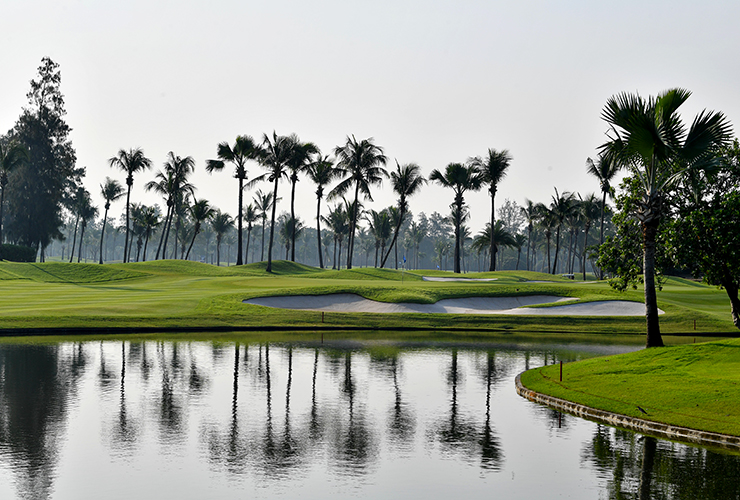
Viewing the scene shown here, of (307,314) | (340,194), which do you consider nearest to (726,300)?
(307,314)

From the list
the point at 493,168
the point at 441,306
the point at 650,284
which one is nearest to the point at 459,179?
the point at 493,168

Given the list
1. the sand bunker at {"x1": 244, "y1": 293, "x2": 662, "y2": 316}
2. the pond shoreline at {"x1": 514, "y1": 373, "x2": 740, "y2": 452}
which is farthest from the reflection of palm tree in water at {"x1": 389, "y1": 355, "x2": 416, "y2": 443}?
the sand bunker at {"x1": 244, "y1": 293, "x2": 662, "y2": 316}

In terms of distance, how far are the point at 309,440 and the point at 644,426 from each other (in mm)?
7714

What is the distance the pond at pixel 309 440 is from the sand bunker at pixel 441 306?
72.8ft

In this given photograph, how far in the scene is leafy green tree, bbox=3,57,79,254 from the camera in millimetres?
99125

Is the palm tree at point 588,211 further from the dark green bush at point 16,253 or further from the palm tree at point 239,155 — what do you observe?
the dark green bush at point 16,253

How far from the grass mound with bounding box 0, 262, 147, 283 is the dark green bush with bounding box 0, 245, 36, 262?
11.2 meters

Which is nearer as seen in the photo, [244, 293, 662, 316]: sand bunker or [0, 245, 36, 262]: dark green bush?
[244, 293, 662, 316]: sand bunker

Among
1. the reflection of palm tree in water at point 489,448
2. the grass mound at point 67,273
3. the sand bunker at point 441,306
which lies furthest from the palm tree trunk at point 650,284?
the grass mound at point 67,273

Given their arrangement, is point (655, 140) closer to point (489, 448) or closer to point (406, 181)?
point (489, 448)

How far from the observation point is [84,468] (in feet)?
38.5

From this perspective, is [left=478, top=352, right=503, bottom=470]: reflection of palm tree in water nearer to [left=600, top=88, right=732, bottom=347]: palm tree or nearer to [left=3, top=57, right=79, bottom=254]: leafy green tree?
[left=600, top=88, right=732, bottom=347]: palm tree

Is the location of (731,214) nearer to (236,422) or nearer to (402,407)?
(402,407)

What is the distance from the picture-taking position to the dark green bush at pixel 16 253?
8425cm
